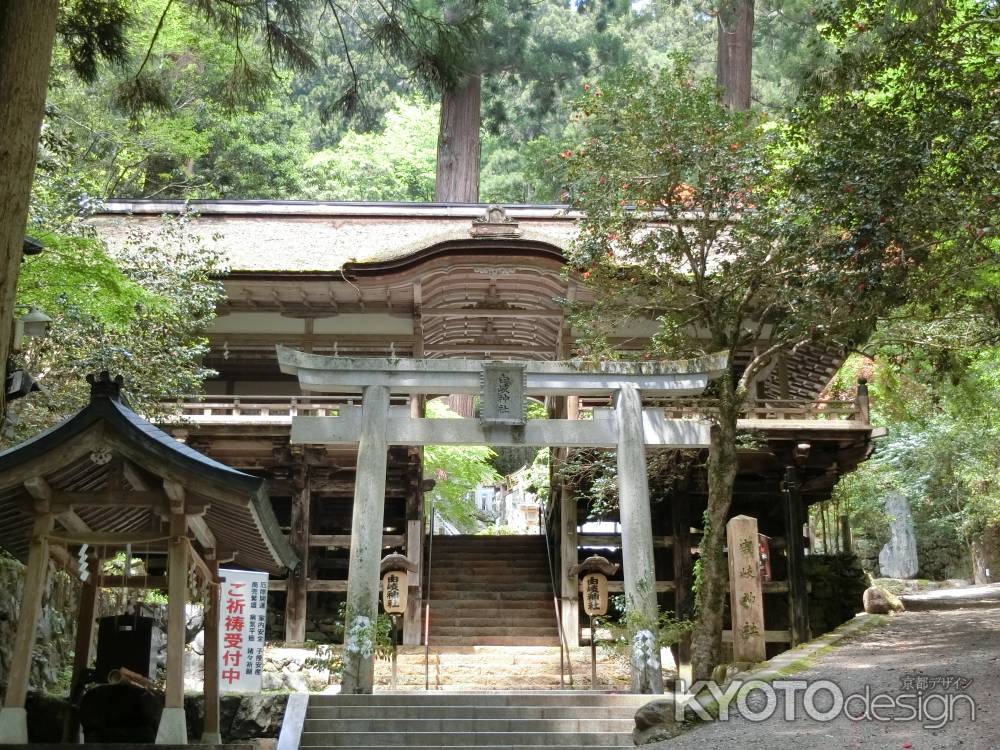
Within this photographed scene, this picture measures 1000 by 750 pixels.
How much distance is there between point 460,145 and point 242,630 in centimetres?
1818

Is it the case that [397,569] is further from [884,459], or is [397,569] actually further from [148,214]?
[884,459]

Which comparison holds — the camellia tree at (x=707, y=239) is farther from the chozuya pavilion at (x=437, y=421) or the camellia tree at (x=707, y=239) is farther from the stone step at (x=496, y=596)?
the stone step at (x=496, y=596)

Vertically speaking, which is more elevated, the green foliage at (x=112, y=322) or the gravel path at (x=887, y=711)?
the green foliage at (x=112, y=322)

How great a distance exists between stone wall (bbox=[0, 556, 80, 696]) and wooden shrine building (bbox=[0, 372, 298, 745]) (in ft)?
10.7

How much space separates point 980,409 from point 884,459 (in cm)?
913

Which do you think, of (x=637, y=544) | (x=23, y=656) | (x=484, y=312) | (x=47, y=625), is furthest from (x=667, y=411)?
(x=23, y=656)

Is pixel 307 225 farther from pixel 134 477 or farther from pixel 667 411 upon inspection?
pixel 134 477

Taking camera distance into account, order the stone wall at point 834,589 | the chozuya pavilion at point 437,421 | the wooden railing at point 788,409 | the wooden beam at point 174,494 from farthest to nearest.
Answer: the stone wall at point 834,589 < the wooden railing at point 788,409 < the chozuya pavilion at point 437,421 < the wooden beam at point 174,494

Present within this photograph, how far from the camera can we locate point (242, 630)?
38.5ft

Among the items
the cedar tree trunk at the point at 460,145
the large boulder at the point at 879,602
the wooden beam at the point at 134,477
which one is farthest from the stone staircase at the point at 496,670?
the cedar tree trunk at the point at 460,145

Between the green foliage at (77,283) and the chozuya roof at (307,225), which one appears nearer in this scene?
the green foliage at (77,283)

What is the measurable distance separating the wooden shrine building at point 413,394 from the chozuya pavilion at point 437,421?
0.13 feet

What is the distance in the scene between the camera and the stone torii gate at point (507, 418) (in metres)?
11.4

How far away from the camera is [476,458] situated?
890 inches
